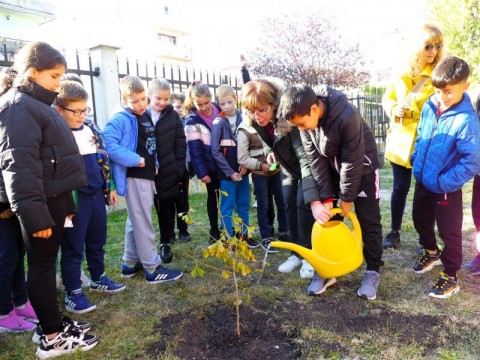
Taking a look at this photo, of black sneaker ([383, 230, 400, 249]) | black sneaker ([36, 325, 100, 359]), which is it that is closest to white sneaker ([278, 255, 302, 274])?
black sneaker ([383, 230, 400, 249])

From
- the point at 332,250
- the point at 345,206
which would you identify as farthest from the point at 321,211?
the point at 332,250

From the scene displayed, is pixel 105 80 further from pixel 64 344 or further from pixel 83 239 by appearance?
pixel 64 344

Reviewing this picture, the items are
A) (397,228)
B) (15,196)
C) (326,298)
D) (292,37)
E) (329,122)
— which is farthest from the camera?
(292,37)

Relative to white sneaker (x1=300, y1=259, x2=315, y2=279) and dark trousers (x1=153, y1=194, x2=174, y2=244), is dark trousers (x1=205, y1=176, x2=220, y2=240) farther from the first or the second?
white sneaker (x1=300, y1=259, x2=315, y2=279)

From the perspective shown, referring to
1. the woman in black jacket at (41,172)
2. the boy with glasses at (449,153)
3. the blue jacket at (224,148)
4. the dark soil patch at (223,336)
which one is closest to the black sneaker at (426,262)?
the boy with glasses at (449,153)

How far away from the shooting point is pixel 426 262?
313 centimetres

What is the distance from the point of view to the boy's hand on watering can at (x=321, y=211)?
2.70 meters

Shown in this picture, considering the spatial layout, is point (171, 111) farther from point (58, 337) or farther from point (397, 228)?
point (397, 228)

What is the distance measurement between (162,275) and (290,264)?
1.09 meters

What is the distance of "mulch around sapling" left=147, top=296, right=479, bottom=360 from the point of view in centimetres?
209

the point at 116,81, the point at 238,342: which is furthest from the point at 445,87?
the point at 116,81

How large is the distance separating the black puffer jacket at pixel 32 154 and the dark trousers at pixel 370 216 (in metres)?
1.94

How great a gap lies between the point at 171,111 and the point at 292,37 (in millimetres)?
15694

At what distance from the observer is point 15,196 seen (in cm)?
187
